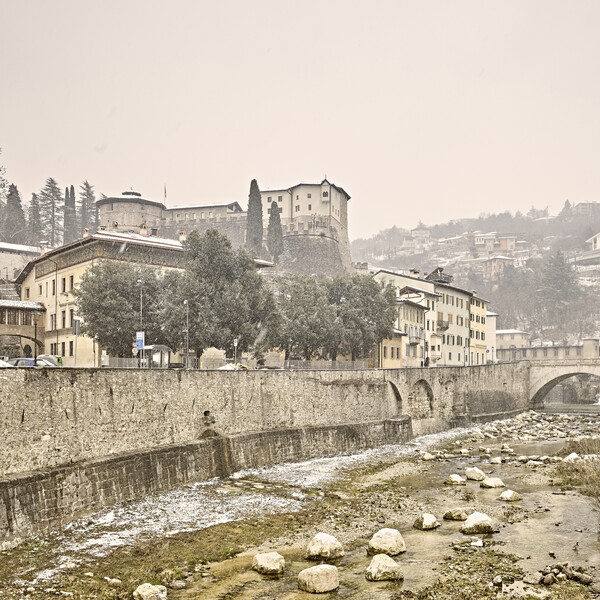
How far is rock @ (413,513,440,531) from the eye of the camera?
21.8 m

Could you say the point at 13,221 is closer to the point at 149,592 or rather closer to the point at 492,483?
the point at 492,483

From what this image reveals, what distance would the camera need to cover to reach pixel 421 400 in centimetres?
5138

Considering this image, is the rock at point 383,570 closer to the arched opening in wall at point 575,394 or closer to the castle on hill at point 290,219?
the arched opening in wall at point 575,394

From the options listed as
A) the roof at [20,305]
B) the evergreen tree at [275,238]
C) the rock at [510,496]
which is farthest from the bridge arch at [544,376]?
the evergreen tree at [275,238]

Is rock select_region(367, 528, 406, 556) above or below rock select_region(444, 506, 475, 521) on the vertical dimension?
above

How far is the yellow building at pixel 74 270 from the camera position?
5181 cm

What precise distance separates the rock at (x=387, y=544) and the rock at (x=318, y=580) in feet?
9.04

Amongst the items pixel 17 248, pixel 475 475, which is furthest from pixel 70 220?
pixel 475 475

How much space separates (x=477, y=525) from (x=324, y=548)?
578 centimetres

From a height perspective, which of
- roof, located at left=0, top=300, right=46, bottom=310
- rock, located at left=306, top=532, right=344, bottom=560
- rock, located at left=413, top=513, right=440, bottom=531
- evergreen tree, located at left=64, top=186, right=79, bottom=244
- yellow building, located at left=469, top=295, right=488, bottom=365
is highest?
evergreen tree, located at left=64, top=186, right=79, bottom=244

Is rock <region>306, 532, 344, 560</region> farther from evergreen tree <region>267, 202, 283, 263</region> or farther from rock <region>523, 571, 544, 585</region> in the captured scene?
evergreen tree <region>267, 202, 283, 263</region>

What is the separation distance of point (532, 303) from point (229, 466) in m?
115

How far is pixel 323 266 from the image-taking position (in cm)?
11881

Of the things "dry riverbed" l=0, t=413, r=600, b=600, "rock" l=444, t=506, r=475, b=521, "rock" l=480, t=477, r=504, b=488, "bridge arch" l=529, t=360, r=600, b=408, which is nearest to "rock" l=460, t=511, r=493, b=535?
"dry riverbed" l=0, t=413, r=600, b=600
